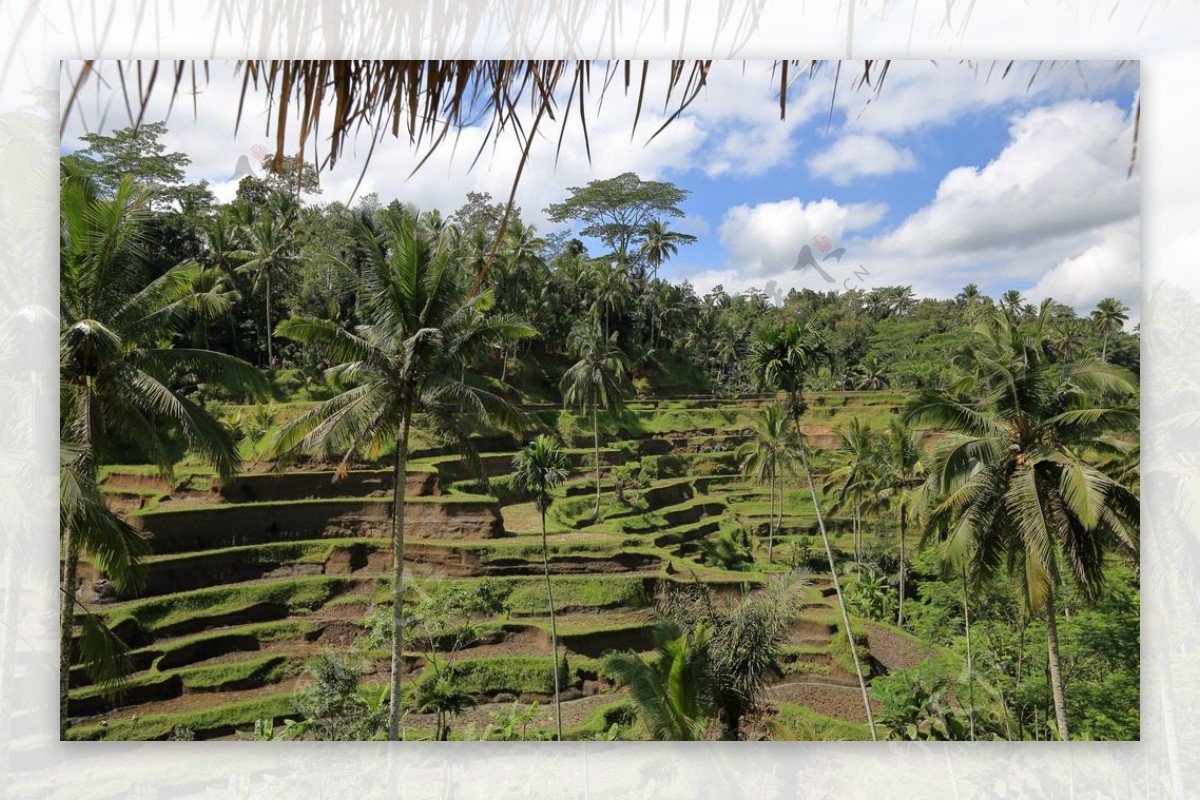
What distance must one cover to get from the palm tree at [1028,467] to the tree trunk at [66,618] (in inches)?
206

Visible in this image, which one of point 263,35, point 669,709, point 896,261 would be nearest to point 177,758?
point 669,709

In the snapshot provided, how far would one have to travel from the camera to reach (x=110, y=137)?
161 inches

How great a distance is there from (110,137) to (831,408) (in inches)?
359

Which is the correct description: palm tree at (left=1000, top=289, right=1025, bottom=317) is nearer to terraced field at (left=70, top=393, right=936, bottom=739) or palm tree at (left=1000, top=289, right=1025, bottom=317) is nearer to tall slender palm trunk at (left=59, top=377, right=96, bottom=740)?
terraced field at (left=70, top=393, right=936, bottom=739)

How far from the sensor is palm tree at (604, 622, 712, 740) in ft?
17.1

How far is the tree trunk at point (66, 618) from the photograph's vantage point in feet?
12.4

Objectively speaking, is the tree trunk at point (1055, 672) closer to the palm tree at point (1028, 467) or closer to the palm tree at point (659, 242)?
the palm tree at point (1028, 467)

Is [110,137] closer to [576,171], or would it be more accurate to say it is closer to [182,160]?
[182,160]

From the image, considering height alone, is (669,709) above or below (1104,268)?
below

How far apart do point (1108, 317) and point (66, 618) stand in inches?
226

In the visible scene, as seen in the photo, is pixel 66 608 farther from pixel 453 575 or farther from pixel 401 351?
pixel 453 575

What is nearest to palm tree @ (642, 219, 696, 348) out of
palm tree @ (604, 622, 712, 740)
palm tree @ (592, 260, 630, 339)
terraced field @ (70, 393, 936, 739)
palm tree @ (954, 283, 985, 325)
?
palm tree @ (592, 260, 630, 339)

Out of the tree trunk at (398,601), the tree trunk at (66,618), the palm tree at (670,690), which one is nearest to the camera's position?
the tree trunk at (66,618)

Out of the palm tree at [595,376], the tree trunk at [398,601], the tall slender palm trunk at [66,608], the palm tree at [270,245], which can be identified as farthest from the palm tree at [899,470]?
the tall slender palm trunk at [66,608]
